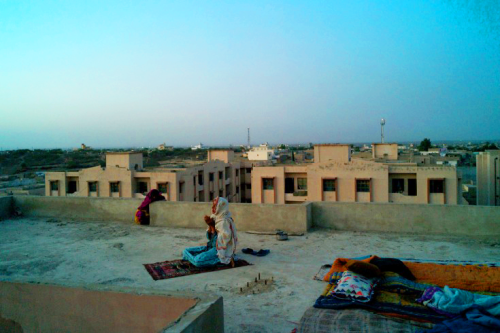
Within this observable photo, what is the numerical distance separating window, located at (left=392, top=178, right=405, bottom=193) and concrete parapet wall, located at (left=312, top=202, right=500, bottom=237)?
21835 mm

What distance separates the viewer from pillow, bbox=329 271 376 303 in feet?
16.1

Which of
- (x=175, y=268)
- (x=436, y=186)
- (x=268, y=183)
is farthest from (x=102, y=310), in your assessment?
(x=268, y=183)

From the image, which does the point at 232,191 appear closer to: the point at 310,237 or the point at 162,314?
the point at 310,237

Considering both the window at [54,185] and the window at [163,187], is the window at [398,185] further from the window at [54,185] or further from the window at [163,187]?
the window at [54,185]

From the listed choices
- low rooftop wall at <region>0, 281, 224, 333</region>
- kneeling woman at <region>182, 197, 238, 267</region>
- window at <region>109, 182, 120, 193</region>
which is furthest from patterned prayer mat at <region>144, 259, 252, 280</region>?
window at <region>109, 182, 120, 193</region>

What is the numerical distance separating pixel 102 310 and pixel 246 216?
606cm

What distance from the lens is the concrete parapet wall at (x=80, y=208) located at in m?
11.6

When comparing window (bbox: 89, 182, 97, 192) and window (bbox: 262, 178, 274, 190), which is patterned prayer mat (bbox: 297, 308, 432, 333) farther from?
window (bbox: 89, 182, 97, 192)

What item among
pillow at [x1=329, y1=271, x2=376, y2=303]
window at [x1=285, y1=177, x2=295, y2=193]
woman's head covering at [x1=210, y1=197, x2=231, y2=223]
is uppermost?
woman's head covering at [x1=210, y1=197, x2=231, y2=223]

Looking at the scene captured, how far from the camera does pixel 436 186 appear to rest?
2927 centimetres

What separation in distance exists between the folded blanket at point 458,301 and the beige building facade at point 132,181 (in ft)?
93.8

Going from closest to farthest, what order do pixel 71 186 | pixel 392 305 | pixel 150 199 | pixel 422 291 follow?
pixel 392 305
pixel 422 291
pixel 150 199
pixel 71 186

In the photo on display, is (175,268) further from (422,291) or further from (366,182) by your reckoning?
(366,182)

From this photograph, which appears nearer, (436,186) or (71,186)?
(436,186)
